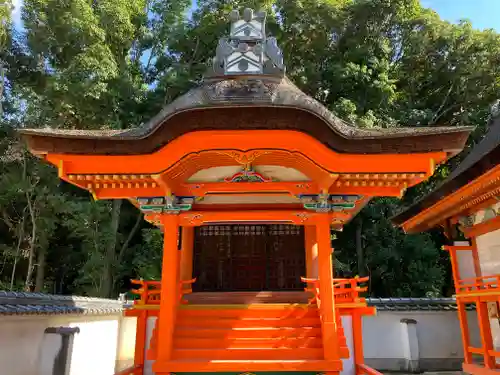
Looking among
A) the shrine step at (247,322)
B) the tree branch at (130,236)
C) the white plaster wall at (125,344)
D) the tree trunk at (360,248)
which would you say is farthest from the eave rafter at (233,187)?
the tree trunk at (360,248)

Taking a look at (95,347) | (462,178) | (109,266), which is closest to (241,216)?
(462,178)

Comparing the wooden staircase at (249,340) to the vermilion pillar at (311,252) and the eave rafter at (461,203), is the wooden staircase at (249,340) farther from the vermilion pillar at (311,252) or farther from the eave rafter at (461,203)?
the eave rafter at (461,203)

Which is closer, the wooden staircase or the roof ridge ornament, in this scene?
the wooden staircase

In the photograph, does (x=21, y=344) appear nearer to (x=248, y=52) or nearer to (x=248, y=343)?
(x=248, y=343)

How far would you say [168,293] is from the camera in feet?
20.9

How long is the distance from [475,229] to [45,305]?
977 cm

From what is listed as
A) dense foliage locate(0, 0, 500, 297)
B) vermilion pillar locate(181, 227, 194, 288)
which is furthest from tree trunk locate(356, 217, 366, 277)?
vermilion pillar locate(181, 227, 194, 288)

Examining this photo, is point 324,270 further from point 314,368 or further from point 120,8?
point 120,8

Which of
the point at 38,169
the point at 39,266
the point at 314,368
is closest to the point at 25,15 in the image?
the point at 38,169

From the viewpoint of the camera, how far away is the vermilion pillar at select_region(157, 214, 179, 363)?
6.12 meters

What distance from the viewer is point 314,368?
587cm

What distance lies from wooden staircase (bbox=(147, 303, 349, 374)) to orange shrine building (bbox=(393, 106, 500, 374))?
12.8ft

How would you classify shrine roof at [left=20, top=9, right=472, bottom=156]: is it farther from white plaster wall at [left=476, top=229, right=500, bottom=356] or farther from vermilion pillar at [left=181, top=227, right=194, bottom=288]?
white plaster wall at [left=476, top=229, right=500, bottom=356]

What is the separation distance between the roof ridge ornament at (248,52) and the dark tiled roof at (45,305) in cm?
507
